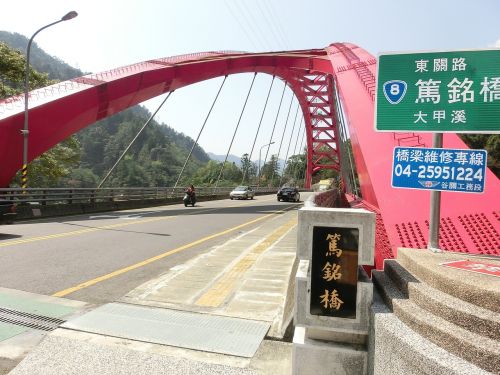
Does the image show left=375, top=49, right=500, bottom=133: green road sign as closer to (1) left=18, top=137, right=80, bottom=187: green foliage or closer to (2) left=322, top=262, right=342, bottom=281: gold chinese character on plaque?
(2) left=322, top=262, right=342, bottom=281: gold chinese character on plaque

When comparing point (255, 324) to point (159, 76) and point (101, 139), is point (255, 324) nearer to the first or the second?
point (159, 76)

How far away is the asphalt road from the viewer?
19.9 ft

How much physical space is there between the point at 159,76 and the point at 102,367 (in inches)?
899

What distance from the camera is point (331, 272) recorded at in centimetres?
325

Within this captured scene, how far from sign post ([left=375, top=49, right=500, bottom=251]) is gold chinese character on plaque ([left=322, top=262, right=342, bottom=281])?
4.40ft

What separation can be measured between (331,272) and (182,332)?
1.98m

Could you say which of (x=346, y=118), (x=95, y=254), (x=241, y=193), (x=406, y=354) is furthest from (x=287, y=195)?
(x=406, y=354)

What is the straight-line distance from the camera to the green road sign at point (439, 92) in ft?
12.5

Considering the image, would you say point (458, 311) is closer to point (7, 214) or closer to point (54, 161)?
point (7, 214)

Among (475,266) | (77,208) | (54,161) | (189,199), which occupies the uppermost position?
(54,161)

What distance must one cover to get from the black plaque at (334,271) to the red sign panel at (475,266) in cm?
79

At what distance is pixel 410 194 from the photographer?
7.79 m

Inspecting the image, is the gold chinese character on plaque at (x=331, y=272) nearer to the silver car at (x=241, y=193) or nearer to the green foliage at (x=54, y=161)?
the green foliage at (x=54, y=161)

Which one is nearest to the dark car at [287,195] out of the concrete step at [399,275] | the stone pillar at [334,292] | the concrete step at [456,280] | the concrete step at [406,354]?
the concrete step at [399,275]
